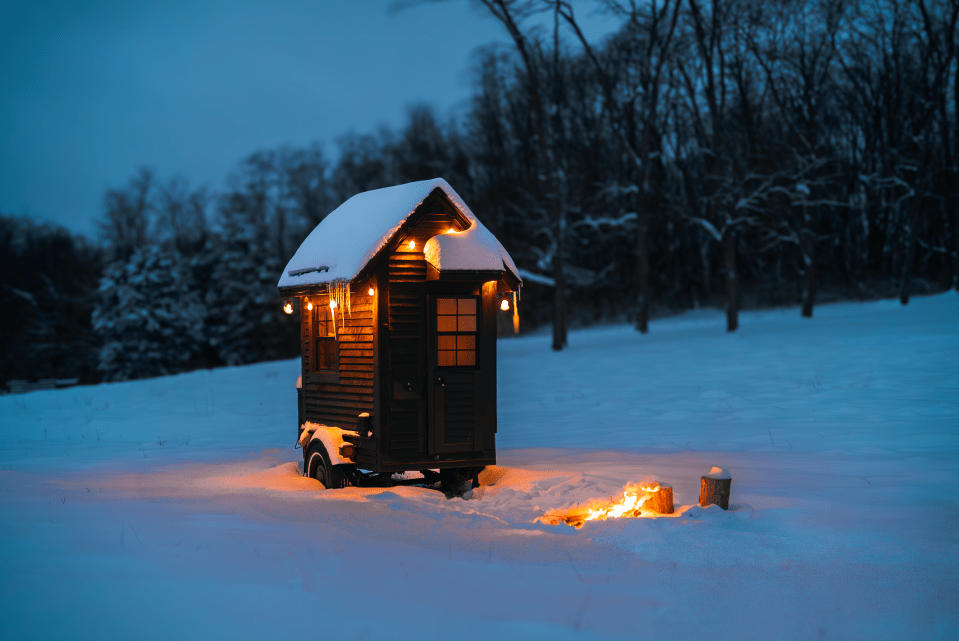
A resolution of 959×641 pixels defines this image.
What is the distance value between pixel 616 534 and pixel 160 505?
4775 mm

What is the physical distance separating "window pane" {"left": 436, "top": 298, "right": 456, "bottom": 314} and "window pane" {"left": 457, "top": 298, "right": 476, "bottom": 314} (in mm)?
99

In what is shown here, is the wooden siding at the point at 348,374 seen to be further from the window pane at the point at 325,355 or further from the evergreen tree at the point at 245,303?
the evergreen tree at the point at 245,303

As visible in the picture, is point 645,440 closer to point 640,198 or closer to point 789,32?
point 640,198

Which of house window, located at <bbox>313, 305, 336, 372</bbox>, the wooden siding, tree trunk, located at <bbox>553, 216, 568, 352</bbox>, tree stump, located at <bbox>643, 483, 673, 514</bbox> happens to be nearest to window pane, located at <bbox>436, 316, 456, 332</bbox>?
the wooden siding

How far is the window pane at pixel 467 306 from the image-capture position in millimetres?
10328

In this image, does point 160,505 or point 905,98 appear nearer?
point 160,505

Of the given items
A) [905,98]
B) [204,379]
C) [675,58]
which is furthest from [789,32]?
[204,379]

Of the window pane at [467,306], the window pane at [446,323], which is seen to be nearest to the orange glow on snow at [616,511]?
the window pane at [446,323]

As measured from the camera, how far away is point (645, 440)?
1405cm

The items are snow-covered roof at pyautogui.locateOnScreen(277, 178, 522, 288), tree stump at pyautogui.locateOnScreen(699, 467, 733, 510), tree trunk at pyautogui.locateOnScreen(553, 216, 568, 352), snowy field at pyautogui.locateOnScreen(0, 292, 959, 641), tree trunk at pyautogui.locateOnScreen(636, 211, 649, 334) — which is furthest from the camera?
tree trunk at pyautogui.locateOnScreen(636, 211, 649, 334)

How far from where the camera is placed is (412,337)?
10.1 meters

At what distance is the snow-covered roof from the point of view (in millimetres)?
9734

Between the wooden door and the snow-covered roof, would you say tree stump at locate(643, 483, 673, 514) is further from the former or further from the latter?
the snow-covered roof

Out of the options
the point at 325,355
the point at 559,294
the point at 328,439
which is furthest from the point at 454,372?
the point at 559,294
